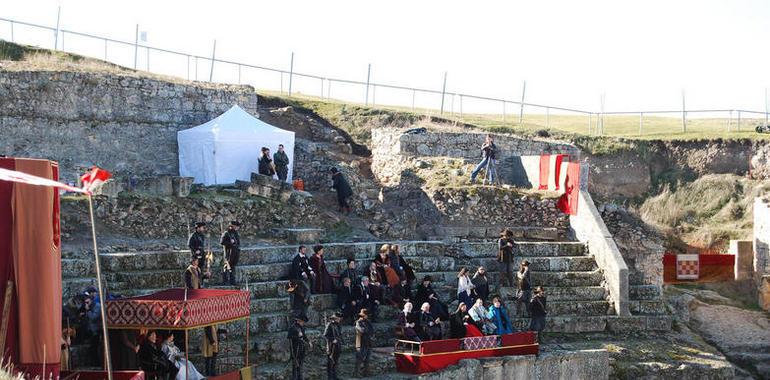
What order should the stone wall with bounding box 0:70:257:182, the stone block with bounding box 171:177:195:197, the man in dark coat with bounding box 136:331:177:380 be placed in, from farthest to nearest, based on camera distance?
the stone wall with bounding box 0:70:257:182 → the stone block with bounding box 171:177:195:197 → the man in dark coat with bounding box 136:331:177:380

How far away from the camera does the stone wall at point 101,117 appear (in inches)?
1103

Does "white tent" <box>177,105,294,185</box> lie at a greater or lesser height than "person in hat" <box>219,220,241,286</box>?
greater

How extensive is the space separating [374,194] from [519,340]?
825 centimetres

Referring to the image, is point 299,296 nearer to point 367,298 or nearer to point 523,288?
point 367,298

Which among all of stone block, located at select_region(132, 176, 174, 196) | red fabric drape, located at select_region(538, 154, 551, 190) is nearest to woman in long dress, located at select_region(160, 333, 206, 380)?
stone block, located at select_region(132, 176, 174, 196)

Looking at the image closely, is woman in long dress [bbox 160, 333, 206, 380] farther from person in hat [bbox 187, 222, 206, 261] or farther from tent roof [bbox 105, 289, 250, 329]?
person in hat [bbox 187, 222, 206, 261]

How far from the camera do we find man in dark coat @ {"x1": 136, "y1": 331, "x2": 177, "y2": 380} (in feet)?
58.3

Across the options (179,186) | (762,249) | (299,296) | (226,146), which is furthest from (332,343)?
(762,249)

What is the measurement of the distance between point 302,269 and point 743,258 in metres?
15.3

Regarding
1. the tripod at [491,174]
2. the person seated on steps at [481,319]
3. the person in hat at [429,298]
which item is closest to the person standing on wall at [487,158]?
the tripod at [491,174]

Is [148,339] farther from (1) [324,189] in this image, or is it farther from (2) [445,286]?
(1) [324,189]

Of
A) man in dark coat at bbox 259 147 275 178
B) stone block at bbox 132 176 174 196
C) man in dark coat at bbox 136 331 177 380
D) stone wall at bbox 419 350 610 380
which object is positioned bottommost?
stone wall at bbox 419 350 610 380

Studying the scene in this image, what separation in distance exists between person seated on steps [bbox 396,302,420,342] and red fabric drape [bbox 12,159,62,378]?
7.20 m

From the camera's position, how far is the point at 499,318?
23.0m
